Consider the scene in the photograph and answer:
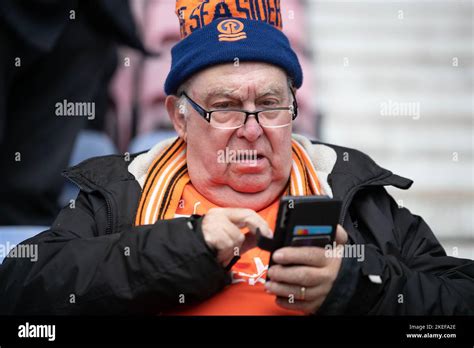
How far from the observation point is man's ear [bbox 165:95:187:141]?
9.04ft

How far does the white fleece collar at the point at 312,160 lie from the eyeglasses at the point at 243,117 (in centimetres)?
22

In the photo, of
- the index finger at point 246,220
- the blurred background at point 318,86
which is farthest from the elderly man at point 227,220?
the blurred background at point 318,86

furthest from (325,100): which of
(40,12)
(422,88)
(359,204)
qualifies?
(359,204)

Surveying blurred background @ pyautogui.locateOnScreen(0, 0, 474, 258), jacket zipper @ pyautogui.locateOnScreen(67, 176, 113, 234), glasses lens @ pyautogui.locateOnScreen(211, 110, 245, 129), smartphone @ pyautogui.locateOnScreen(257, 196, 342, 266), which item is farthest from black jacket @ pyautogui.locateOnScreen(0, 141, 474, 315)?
blurred background @ pyautogui.locateOnScreen(0, 0, 474, 258)

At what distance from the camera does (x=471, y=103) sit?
4.06 metres

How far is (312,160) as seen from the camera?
2738mm

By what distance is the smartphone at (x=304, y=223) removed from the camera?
201 cm

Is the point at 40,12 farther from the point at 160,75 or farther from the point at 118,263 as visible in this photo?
the point at 118,263

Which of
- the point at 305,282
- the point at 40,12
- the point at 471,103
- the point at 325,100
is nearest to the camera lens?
the point at 305,282

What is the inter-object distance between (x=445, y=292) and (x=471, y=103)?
197cm

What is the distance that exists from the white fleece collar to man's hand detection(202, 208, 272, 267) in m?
0.52

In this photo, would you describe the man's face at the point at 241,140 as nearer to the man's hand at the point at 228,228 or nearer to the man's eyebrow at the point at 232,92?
the man's eyebrow at the point at 232,92

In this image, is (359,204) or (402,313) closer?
(402,313)

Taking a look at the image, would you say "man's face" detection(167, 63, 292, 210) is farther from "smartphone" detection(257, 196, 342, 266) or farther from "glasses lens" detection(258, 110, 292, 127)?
"smartphone" detection(257, 196, 342, 266)
